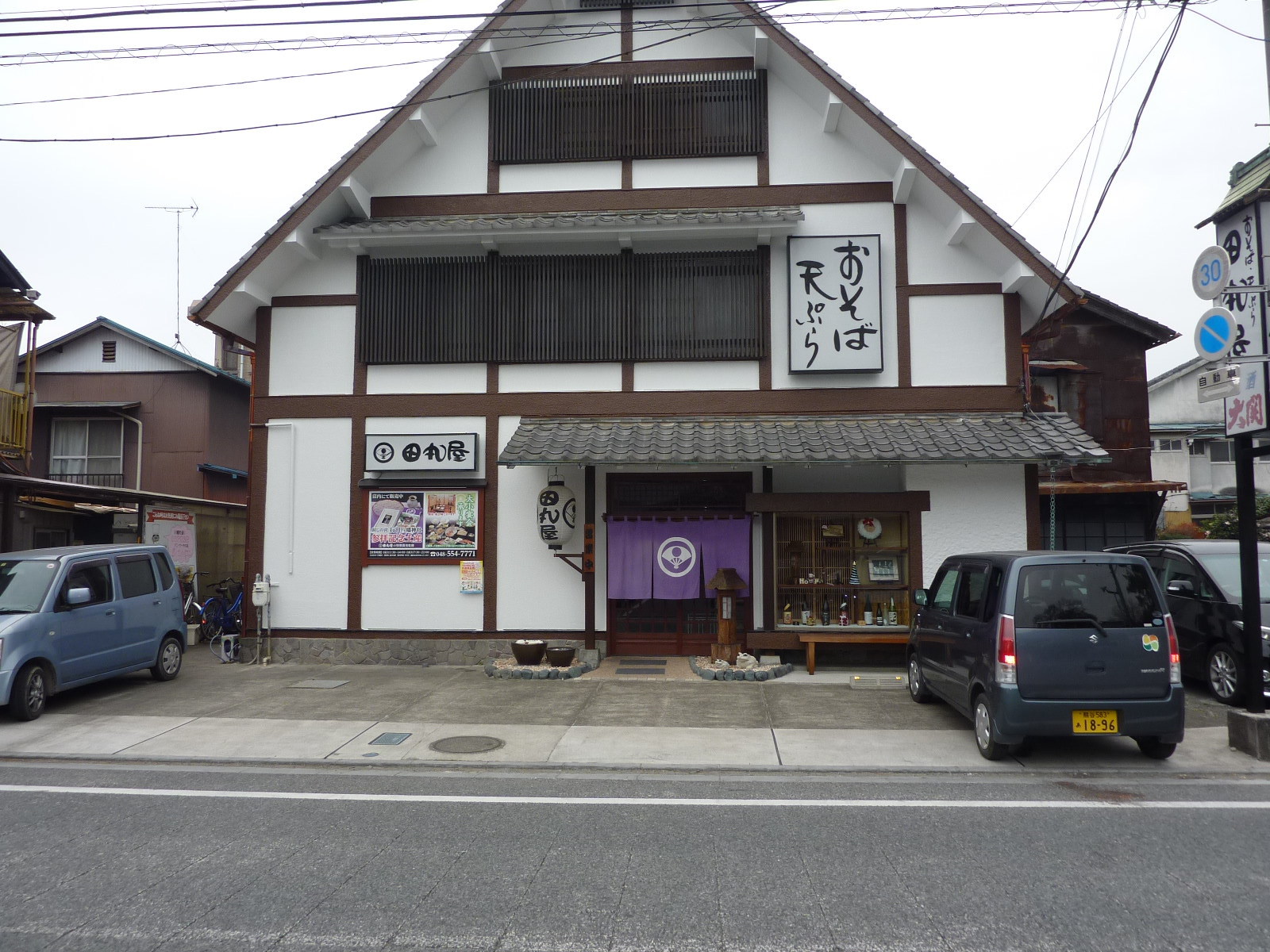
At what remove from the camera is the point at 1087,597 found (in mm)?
6754

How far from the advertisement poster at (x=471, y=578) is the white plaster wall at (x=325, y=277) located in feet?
15.2

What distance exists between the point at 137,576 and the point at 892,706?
9.46 m

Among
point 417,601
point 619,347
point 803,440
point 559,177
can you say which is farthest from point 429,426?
point 803,440

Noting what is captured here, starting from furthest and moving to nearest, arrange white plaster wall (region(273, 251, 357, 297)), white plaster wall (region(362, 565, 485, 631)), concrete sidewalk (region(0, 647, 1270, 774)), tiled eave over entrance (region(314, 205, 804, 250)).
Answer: white plaster wall (region(273, 251, 357, 297)) < white plaster wall (region(362, 565, 485, 631)) < tiled eave over entrance (region(314, 205, 804, 250)) < concrete sidewalk (region(0, 647, 1270, 774))

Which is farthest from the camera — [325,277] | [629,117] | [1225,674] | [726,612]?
[325,277]

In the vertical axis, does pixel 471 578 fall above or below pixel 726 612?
above

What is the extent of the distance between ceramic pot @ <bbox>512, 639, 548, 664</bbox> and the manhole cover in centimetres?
295

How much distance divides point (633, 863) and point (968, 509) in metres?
8.38

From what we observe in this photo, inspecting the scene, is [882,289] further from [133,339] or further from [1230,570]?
[133,339]

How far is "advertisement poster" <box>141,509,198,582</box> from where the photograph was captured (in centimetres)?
1434

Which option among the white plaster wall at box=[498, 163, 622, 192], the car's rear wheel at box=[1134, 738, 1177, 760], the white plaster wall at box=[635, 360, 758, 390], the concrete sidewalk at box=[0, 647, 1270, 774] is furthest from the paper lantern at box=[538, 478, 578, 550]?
the car's rear wheel at box=[1134, 738, 1177, 760]

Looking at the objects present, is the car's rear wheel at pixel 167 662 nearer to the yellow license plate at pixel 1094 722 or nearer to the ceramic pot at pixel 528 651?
the ceramic pot at pixel 528 651

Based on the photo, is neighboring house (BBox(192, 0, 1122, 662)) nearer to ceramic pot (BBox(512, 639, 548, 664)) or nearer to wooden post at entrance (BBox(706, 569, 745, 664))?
wooden post at entrance (BBox(706, 569, 745, 664))

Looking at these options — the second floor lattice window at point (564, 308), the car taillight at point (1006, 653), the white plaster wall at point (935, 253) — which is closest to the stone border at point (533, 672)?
the second floor lattice window at point (564, 308)
